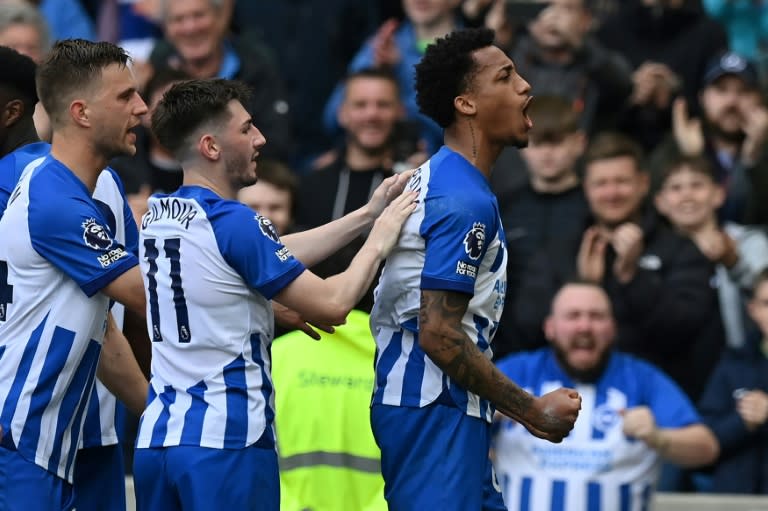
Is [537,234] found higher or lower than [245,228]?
higher

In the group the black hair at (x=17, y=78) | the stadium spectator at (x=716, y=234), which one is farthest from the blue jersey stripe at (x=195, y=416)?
the stadium spectator at (x=716, y=234)

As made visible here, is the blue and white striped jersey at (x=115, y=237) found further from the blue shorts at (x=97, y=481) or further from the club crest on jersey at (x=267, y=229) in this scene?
the club crest on jersey at (x=267, y=229)

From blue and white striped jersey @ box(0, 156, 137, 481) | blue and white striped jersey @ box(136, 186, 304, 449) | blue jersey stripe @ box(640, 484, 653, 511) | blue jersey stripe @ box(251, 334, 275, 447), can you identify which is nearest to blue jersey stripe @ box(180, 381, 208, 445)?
blue and white striped jersey @ box(136, 186, 304, 449)

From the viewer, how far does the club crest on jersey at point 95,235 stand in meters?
5.39

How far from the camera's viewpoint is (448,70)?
571 centimetres

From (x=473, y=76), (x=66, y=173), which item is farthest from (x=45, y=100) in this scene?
(x=473, y=76)

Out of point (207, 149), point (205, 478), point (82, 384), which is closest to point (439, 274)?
point (207, 149)

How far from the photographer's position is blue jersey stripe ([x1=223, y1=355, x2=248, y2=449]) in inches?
207

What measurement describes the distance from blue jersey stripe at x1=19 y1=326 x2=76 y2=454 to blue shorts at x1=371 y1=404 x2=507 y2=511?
3.80ft

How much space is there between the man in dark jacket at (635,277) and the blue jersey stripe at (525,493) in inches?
44.1

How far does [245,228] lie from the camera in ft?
17.3

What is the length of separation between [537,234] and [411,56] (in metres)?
2.10

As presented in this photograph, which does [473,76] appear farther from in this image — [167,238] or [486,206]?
[167,238]

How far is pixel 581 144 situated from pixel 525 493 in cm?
276
